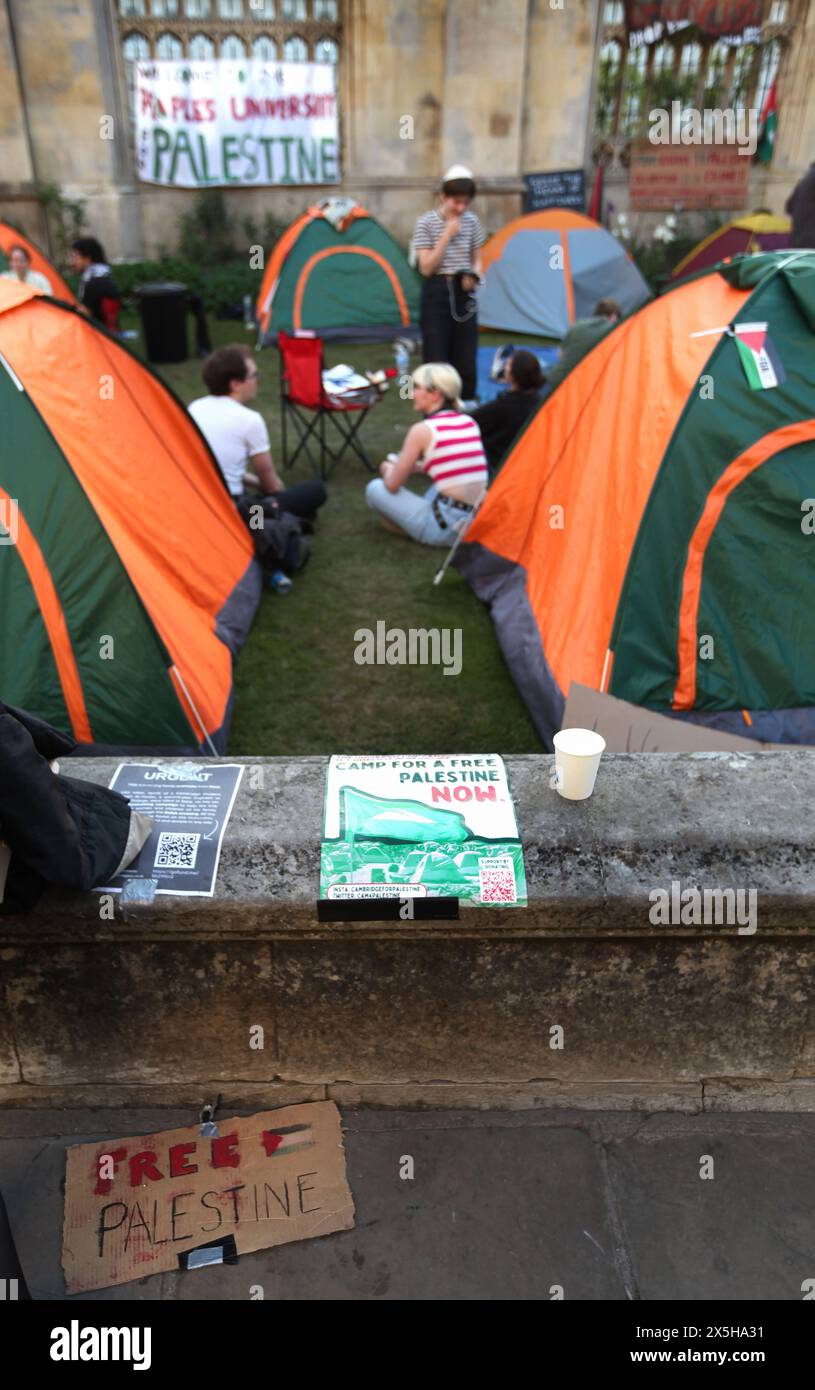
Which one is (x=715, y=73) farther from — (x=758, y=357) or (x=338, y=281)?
(x=758, y=357)

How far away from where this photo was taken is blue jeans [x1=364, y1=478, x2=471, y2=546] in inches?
225

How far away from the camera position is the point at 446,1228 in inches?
74.1

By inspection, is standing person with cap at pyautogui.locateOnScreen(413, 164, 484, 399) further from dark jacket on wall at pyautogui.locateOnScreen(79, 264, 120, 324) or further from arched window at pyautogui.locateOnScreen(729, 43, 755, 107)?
arched window at pyautogui.locateOnScreen(729, 43, 755, 107)

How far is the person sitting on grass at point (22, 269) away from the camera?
8.51 metres

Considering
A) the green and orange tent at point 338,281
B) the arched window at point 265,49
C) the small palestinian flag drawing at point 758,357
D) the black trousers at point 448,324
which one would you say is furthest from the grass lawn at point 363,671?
the arched window at point 265,49

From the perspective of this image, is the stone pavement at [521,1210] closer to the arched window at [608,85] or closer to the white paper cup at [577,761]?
the white paper cup at [577,761]

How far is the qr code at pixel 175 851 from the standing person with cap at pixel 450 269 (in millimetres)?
6138

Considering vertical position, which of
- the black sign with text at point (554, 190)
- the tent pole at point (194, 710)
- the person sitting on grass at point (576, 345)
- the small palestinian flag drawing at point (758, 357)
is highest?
the black sign with text at point (554, 190)

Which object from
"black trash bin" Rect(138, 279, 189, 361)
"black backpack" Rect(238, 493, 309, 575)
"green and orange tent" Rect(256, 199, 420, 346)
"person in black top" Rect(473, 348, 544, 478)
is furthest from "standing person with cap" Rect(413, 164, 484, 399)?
"green and orange tent" Rect(256, 199, 420, 346)

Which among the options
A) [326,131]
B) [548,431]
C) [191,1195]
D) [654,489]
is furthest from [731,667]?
[326,131]

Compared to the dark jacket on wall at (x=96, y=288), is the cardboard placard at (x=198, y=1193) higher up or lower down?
lower down

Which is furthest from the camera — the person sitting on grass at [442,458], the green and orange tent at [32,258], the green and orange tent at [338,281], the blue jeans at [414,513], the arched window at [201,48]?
the arched window at [201,48]

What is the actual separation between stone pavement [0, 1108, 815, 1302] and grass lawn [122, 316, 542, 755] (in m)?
2.06

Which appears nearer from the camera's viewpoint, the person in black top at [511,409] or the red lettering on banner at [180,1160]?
the red lettering on banner at [180,1160]
